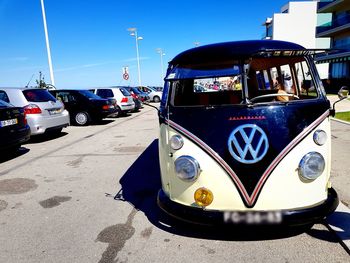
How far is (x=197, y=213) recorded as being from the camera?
3078 millimetres

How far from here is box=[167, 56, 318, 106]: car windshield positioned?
3428 mm

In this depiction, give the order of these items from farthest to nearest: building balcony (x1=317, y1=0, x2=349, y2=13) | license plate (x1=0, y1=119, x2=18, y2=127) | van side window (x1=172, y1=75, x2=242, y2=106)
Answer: building balcony (x1=317, y1=0, x2=349, y2=13)
license plate (x1=0, y1=119, x2=18, y2=127)
van side window (x1=172, y1=75, x2=242, y2=106)

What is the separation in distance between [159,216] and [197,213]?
3.21ft

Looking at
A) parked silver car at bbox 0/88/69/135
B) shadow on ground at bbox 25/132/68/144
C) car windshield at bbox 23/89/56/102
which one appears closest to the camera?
parked silver car at bbox 0/88/69/135

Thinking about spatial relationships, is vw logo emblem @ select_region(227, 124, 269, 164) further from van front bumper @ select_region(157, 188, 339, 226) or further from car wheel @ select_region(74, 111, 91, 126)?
car wheel @ select_region(74, 111, 91, 126)

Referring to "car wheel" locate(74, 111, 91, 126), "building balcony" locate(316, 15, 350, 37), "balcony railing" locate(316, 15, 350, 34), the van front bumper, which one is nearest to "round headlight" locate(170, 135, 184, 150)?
the van front bumper

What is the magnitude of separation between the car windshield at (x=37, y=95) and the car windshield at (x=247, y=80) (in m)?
6.61

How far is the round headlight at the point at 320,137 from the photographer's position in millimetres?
3055

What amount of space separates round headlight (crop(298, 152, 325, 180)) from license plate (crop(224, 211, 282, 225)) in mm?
450

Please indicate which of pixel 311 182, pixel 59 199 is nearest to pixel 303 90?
pixel 311 182

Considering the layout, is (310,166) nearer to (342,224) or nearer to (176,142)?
(342,224)

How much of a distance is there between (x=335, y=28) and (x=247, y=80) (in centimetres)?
3820

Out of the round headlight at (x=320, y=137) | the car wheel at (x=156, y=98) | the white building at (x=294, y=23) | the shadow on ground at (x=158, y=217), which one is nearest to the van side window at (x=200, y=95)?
the round headlight at (x=320, y=137)

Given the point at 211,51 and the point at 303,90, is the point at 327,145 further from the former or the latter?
the point at 211,51
